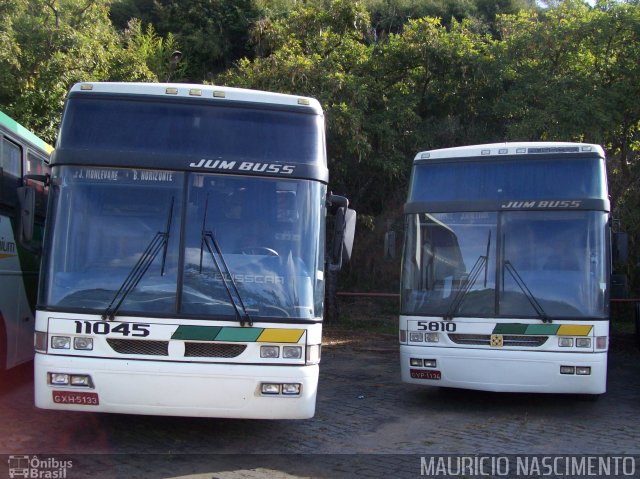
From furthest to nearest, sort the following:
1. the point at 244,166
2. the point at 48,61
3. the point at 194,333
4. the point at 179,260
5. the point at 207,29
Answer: the point at 207,29
the point at 48,61
the point at 244,166
the point at 179,260
the point at 194,333

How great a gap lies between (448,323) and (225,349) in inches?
142

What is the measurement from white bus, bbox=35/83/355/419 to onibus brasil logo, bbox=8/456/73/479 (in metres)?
0.48

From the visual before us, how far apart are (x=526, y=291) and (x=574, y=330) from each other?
0.73m

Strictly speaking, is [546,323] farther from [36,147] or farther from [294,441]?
[36,147]

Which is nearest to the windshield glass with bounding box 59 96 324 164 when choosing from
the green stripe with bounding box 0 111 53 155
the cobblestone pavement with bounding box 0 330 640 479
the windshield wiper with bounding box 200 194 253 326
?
the windshield wiper with bounding box 200 194 253 326

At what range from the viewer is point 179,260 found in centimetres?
659

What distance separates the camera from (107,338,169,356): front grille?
21.1 ft

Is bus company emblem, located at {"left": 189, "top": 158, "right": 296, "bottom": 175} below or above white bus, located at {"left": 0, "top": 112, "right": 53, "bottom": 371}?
above

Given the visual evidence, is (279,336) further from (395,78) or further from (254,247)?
(395,78)

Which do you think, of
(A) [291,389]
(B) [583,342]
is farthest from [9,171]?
(B) [583,342]

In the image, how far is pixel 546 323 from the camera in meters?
8.80

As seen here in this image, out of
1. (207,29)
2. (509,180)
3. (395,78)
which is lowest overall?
(509,180)

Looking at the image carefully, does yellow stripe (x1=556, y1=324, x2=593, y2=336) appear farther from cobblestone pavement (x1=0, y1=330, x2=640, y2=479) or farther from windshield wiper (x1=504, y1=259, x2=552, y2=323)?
cobblestone pavement (x1=0, y1=330, x2=640, y2=479)

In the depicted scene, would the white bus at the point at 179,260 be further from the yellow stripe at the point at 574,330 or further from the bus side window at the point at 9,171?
the yellow stripe at the point at 574,330
